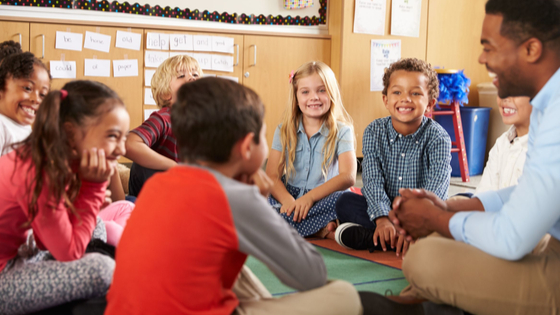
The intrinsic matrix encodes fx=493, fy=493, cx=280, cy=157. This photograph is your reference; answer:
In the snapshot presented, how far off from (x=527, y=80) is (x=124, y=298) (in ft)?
2.87

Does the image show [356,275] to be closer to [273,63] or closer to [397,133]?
[397,133]

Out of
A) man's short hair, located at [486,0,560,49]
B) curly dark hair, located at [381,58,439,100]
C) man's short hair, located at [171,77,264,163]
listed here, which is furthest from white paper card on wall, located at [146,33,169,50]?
man's short hair, located at [486,0,560,49]

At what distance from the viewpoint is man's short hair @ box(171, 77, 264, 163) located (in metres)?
0.85

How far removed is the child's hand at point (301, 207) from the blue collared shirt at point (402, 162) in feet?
0.72

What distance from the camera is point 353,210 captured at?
184cm

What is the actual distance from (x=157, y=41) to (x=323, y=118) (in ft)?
5.36

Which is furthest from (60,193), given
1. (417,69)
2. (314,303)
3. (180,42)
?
(180,42)

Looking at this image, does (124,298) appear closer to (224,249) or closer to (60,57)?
(224,249)

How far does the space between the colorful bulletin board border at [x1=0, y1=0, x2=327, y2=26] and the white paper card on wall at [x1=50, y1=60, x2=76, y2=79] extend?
37cm

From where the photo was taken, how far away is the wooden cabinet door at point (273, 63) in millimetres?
3541

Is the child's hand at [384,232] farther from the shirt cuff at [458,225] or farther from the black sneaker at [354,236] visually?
the shirt cuff at [458,225]

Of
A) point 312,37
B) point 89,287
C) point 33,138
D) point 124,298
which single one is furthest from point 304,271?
point 312,37

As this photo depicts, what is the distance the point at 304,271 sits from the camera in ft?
2.88

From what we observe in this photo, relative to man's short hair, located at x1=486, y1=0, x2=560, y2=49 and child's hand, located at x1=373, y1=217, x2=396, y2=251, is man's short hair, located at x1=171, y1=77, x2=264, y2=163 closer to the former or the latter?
man's short hair, located at x1=486, y1=0, x2=560, y2=49
